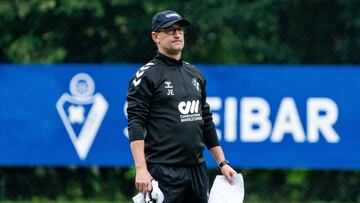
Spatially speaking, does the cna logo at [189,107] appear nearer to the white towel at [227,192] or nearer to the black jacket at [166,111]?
the black jacket at [166,111]

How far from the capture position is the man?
629 centimetres

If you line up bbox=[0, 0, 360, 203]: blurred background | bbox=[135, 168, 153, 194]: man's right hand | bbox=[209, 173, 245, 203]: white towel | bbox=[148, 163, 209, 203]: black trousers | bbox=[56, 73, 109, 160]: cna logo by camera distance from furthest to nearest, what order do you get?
1. bbox=[0, 0, 360, 203]: blurred background
2. bbox=[56, 73, 109, 160]: cna logo
3. bbox=[209, 173, 245, 203]: white towel
4. bbox=[148, 163, 209, 203]: black trousers
5. bbox=[135, 168, 153, 194]: man's right hand

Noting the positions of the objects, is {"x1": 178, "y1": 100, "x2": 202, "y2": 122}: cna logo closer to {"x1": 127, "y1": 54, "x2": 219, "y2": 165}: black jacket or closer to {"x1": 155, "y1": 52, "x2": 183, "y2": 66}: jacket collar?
{"x1": 127, "y1": 54, "x2": 219, "y2": 165}: black jacket

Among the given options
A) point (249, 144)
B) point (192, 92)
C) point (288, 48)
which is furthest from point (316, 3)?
point (192, 92)

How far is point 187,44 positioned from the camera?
11.2 meters

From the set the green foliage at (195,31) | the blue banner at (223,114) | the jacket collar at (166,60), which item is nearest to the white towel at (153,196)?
the jacket collar at (166,60)

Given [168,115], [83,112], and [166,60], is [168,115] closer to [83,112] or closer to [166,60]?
[166,60]

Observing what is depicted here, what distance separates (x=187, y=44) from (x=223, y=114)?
1.04 metres

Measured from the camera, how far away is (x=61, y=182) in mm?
11281

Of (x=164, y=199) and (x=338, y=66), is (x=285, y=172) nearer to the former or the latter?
(x=338, y=66)

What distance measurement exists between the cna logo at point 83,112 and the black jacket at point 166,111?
444 centimetres

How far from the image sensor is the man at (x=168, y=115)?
20.6ft

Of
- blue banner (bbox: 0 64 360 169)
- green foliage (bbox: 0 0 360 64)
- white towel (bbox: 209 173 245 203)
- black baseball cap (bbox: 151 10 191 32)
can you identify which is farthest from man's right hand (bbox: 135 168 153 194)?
green foliage (bbox: 0 0 360 64)

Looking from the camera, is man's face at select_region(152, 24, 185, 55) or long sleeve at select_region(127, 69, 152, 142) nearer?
long sleeve at select_region(127, 69, 152, 142)
